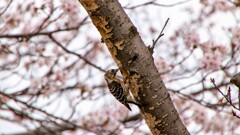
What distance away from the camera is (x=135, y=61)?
1762 mm

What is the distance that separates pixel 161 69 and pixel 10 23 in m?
1.66

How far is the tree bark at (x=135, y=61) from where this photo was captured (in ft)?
5.73

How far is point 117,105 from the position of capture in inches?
199

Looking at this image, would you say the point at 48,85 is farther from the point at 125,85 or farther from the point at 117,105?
the point at 125,85

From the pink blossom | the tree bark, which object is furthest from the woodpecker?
the pink blossom

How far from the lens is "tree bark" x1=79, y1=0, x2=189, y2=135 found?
175cm

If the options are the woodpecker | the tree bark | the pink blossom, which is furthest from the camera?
the pink blossom

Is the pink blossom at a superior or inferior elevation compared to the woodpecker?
superior

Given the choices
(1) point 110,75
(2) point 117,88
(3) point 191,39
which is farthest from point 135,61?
(3) point 191,39

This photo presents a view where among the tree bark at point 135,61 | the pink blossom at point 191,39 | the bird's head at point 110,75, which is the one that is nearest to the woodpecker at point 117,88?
the bird's head at point 110,75

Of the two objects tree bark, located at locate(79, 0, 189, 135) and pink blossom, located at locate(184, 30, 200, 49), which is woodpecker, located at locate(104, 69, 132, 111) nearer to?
tree bark, located at locate(79, 0, 189, 135)

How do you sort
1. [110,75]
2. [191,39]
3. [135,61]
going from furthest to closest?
[191,39] → [110,75] → [135,61]

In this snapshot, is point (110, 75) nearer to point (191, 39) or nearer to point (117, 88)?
point (117, 88)

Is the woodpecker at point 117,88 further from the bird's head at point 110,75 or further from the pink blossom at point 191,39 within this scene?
the pink blossom at point 191,39
